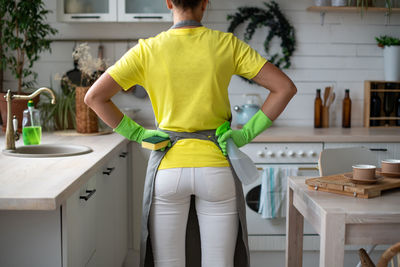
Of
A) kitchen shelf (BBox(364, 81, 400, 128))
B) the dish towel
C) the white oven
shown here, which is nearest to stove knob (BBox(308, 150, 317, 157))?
the white oven

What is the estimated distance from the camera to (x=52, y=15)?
360cm

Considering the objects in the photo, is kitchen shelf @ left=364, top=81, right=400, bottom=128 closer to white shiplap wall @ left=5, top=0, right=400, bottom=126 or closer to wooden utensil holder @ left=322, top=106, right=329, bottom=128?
white shiplap wall @ left=5, top=0, right=400, bottom=126

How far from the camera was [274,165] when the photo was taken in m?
3.18

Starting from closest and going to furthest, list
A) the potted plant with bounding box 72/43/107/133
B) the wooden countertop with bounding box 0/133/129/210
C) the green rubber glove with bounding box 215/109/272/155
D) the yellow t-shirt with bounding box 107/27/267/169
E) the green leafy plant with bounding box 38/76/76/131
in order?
1. the wooden countertop with bounding box 0/133/129/210
2. the yellow t-shirt with bounding box 107/27/267/169
3. the green rubber glove with bounding box 215/109/272/155
4. the potted plant with bounding box 72/43/107/133
5. the green leafy plant with bounding box 38/76/76/131

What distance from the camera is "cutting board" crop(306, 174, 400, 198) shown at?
5.61 ft

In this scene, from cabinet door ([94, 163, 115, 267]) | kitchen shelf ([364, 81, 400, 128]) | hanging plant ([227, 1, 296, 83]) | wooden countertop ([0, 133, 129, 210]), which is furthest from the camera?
kitchen shelf ([364, 81, 400, 128])

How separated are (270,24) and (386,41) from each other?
3.06 feet

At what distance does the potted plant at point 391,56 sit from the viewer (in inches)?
145

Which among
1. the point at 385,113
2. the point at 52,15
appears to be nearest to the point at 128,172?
the point at 52,15

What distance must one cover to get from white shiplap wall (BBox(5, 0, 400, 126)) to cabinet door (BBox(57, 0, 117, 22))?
0.32m

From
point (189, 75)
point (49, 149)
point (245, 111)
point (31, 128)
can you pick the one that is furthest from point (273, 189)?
point (189, 75)

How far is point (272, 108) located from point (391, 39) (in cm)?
233

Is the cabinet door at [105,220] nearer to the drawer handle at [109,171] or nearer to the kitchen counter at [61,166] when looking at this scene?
the drawer handle at [109,171]

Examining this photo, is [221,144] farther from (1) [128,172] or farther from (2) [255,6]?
(2) [255,6]
